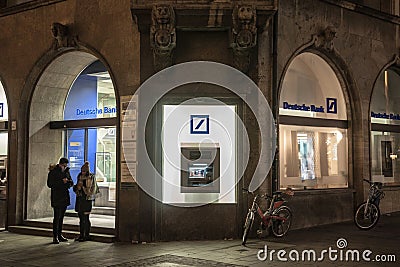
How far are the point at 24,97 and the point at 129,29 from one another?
13.4ft

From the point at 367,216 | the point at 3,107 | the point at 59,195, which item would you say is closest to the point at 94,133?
the point at 3,107

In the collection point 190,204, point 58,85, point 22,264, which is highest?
point 58,85

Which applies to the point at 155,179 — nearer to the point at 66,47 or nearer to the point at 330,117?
the point at 66,47

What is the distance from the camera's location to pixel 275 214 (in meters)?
11.9

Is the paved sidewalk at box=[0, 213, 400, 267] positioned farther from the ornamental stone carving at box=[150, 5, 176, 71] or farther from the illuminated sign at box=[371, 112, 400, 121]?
the illuminated sign at box=[371, 112, 400, 121]

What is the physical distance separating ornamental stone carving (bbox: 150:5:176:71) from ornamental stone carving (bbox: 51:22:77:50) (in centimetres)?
268

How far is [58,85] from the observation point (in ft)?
49.1

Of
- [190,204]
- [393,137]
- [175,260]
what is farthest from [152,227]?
[393,137]

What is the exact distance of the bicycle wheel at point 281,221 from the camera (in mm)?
12008

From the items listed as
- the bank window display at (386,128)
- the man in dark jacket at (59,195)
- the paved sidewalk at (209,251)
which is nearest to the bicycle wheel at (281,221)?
the paved sidewalk at (209,251)

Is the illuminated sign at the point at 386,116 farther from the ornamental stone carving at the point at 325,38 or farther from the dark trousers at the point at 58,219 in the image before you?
the dark trousers at the point at 58,219

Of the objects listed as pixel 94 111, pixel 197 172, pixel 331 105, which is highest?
pixel 331 105

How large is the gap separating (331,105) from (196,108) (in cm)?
460

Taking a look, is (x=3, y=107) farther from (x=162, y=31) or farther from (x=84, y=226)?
(x=162, y=31)
